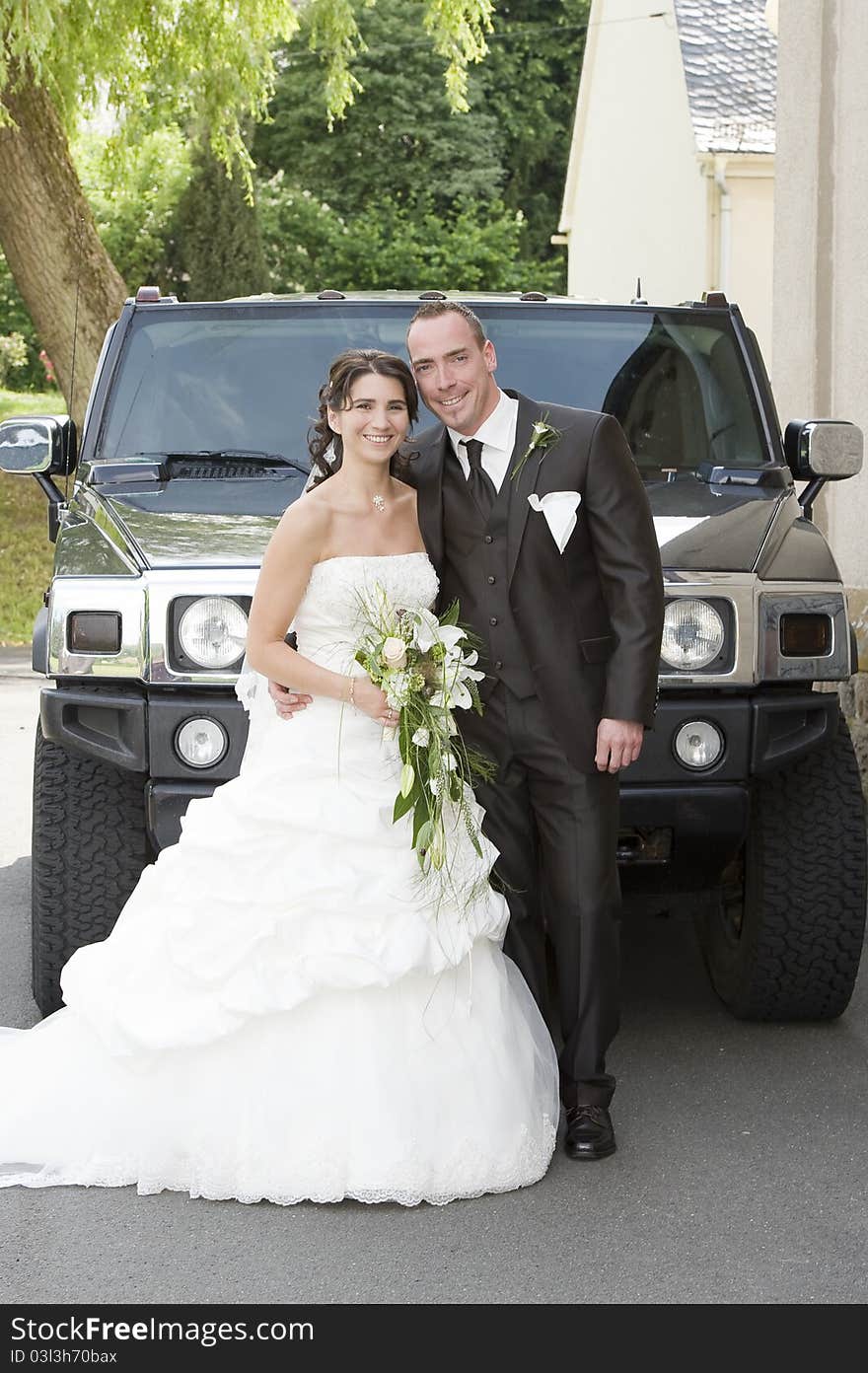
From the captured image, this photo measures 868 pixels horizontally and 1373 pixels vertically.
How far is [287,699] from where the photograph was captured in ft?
12.6

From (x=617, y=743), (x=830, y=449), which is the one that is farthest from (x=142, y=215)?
(x=617, y=743)

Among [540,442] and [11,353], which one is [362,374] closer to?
[540,442]

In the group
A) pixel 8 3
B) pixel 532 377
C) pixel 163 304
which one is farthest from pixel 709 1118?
pixel 8 3

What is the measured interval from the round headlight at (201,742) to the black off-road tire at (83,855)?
265mm

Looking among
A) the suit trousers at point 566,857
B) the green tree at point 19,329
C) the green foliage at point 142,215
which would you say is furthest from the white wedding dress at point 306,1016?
the green tree at point 19,329

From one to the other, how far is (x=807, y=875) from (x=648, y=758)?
58 centimetres

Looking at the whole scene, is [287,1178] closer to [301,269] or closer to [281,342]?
[281,342]

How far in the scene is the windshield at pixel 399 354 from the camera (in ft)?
17.1

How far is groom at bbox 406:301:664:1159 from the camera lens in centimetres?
374

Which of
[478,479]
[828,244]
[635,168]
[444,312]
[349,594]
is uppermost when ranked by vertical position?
[635,168]

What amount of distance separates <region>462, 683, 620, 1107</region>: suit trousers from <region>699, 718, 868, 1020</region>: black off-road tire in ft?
2.08

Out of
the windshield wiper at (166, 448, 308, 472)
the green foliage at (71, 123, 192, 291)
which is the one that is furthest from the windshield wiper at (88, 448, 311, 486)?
the green foliage at (71, 123, 192, 291)

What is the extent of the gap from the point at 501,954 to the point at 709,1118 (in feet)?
2.22

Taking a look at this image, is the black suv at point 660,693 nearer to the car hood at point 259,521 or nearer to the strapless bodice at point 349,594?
the car hood at point 259,521
